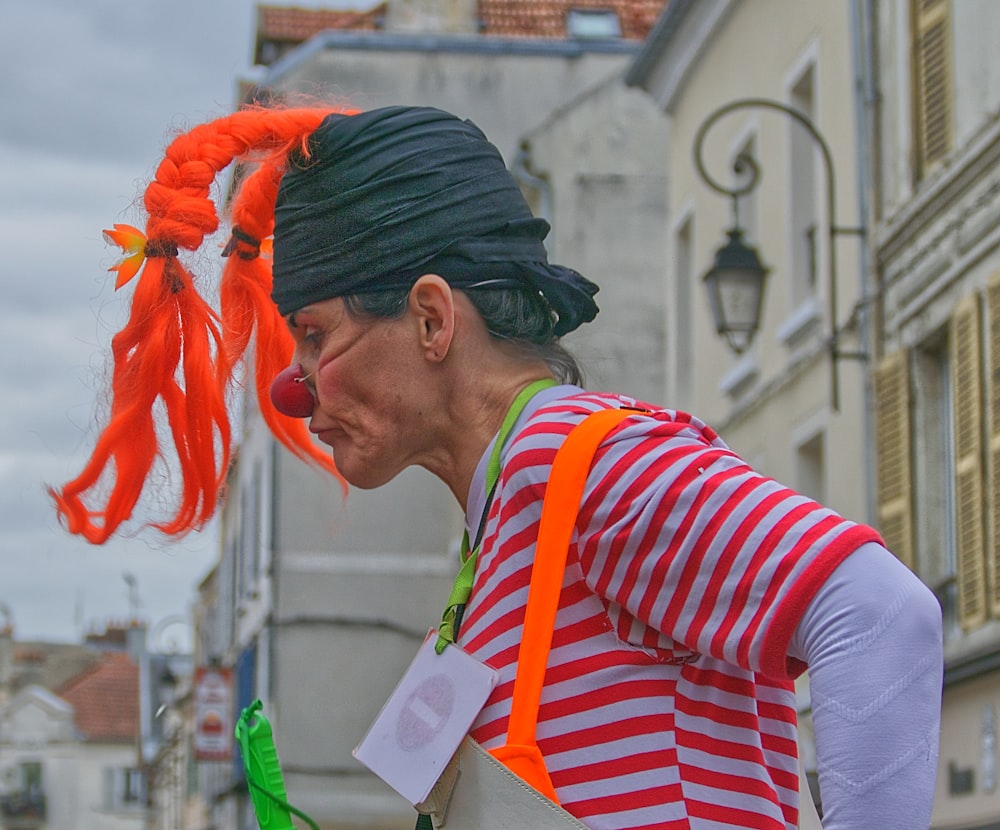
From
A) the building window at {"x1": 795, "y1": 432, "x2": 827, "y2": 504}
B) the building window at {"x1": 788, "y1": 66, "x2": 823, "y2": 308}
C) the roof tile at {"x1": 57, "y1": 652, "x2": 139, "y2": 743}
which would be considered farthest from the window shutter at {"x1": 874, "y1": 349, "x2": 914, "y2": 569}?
the roof tile at {"x1": 57, "y1": 652, "x2": 139, "y2": 743}

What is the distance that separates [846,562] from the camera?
1.80 m

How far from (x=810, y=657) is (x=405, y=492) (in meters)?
24.3

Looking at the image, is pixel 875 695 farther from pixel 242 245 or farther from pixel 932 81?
pixel 932 81

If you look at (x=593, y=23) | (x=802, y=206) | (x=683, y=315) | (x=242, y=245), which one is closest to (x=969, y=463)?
(x=802, y=206)

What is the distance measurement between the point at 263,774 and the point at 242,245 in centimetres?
69

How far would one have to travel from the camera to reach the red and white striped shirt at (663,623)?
1840mm

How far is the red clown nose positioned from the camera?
2377 millimetres

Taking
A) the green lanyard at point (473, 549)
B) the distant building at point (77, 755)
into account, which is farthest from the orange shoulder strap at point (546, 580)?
the distant building at point (77, 755)

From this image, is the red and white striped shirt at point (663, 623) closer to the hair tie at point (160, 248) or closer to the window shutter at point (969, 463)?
the hair tie at point (160, 248)

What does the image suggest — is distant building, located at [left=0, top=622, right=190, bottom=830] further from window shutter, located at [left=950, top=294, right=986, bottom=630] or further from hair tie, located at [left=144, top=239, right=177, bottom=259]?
hair tie, located at [left=144, top=239, right=177, bottom=259]

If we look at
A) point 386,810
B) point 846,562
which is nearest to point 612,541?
point 846,562

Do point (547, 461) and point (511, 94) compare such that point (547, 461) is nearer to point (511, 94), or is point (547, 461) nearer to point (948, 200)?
point (948, 200)

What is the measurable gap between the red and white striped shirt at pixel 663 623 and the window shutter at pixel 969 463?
9.63 m

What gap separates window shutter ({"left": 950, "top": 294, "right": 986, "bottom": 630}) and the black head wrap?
942 cm
